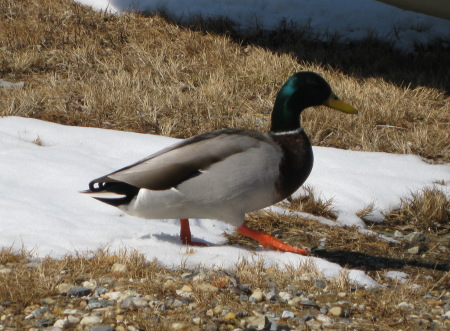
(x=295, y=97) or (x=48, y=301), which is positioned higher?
(x=295, y=97)

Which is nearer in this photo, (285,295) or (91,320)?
(91,320)

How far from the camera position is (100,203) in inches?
197

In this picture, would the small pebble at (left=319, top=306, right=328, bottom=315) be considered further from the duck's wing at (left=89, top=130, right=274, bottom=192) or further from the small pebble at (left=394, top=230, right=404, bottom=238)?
the small pebble at (left=394, top=230, right=404, bottom=238)

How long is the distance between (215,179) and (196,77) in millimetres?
4040

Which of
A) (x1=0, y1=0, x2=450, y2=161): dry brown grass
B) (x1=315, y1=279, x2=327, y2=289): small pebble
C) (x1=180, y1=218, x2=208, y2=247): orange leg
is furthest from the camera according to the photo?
(x1=0, y1=0, x2=450, y2=161): dry brown grass

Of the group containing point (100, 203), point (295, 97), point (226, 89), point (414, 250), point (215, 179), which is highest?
point (295, 97)

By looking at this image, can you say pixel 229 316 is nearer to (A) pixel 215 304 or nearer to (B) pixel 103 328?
(A) pixel 215 304

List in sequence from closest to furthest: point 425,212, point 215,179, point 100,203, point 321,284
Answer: point 321,284 → point 215,179 → point 100,203 → point 425,212

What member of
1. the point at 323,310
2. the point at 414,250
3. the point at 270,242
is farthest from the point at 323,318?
the point at 414,250

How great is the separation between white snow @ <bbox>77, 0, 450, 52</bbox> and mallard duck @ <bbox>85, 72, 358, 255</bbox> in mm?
5650

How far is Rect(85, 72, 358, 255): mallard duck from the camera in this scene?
13.4 ft

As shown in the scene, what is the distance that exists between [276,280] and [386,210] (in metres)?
1.77

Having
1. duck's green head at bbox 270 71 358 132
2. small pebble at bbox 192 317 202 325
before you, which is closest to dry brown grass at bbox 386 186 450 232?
duck's green head at bbox 270 71 358 132

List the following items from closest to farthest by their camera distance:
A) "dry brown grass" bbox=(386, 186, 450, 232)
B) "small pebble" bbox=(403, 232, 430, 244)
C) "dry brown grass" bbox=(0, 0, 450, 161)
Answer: "small pebble" bbox=(403, 232, 430, 244)
"dry brown grass" bbox=(386, 186, 450, 232)
"dry brown grass" bbox=(0, 0, 450, 161)
